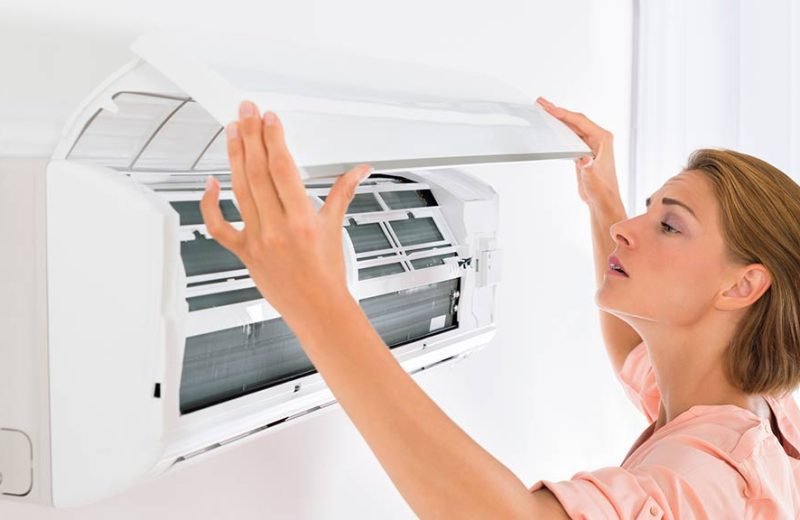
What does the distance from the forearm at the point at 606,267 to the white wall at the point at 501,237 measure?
24 centimetres

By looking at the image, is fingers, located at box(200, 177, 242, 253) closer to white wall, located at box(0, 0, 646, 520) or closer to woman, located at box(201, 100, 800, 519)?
woman, located at box(201, 100, 800, 519)

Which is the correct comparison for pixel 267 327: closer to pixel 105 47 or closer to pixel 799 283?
pixel 105 47

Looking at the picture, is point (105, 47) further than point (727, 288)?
No

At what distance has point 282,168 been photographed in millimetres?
748

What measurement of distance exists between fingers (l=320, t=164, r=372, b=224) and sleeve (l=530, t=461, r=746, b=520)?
37 centimetres

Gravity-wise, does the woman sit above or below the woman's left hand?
below

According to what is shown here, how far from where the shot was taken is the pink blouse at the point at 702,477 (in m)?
1.02

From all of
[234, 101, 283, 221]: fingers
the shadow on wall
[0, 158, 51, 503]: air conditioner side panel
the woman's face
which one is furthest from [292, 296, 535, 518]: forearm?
the woman's face

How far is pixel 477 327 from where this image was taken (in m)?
1.48

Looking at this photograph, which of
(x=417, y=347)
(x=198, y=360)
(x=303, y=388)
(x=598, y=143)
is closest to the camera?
(x=198, y=360)

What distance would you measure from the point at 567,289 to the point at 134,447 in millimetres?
1526

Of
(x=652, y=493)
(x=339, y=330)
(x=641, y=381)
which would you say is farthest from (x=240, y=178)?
(x=641, y=381)

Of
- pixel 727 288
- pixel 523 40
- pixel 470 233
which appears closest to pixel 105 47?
pixel 470 233

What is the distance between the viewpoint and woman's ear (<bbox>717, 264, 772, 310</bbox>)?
137cm
